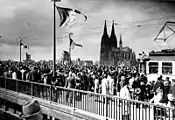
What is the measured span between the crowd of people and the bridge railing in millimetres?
202

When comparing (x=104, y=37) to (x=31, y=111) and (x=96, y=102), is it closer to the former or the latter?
(x=96, y=102)

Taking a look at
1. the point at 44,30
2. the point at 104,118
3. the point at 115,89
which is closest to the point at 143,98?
the point at 115,89

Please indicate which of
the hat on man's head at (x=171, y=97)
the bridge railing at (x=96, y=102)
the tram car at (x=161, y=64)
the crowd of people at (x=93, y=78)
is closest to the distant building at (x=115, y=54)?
the crowd of people at (x=93, y=78)

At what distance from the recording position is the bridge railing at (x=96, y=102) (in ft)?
10.6

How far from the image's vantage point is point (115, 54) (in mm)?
5637

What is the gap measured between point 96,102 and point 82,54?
1.65m

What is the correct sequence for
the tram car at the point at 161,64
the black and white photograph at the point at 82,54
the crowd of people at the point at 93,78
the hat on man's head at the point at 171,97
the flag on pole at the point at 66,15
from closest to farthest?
1. the hat on man's head at the point at 171,97
2. the black and white photograph at the point at 82,54
3. the crowd of people at the point at 93,78
4. the flag on pole at the point at 66,15
5. the tram car at the point at 161,64

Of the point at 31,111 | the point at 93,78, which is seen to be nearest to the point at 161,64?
the point at 93,78

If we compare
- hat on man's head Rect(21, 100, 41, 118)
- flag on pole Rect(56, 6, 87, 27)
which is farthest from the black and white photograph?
hat on man's head Rect(21, 100, 41, 118)

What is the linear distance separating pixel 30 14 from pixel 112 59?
2.05m

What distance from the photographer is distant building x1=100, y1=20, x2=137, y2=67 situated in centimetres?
545

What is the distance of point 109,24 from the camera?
5.69 m

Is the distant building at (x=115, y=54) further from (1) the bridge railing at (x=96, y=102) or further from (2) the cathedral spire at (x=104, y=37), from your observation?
(1) the bridge railing at (x=96, y=102)

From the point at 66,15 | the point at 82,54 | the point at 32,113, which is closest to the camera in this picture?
the point at 32,113
